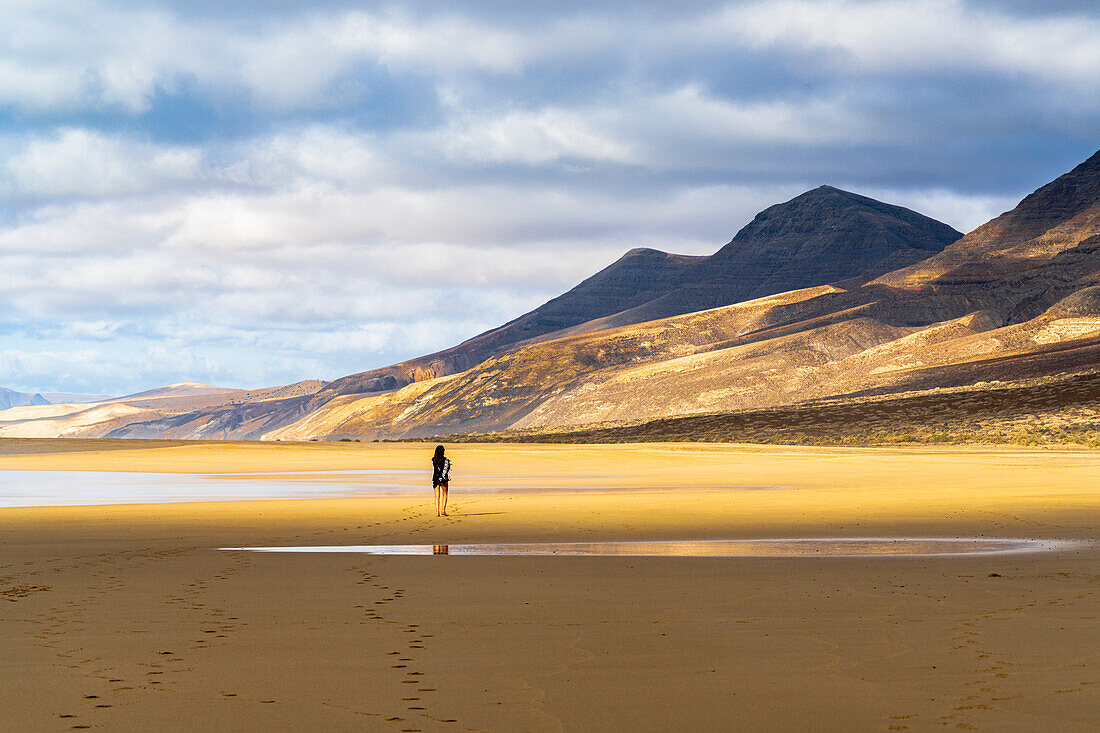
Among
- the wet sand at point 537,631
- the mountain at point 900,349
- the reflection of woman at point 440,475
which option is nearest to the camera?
the wet sand at point 537,631

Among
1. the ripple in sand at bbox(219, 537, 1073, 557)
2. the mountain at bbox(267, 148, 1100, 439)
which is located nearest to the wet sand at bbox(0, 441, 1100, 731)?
the ripple in sand at bbox(219, 537, 1073, 557)

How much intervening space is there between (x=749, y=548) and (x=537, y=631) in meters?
8.36

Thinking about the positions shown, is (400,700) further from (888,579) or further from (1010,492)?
(1010,492)

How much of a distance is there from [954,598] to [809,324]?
18058cm

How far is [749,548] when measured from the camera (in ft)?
57.8

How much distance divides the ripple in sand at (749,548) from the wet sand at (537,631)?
2.50 ft

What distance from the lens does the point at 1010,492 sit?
29.2 meters

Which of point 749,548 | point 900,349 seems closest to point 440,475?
point 749,548

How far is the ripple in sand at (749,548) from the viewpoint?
16.6 m

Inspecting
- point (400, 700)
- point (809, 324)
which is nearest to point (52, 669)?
point (400, 700)

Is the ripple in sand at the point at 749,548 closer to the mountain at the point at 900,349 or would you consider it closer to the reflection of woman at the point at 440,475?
the reflection of woman at the point at 440,475

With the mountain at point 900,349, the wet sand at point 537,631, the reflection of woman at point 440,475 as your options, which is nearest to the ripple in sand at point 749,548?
the wet sand at point 537,631

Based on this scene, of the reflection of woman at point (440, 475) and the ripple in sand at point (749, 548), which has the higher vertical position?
the reflection of woman at point (440, 475)

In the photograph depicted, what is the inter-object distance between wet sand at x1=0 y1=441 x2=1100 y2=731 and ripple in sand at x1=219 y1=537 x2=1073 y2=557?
76 cm
